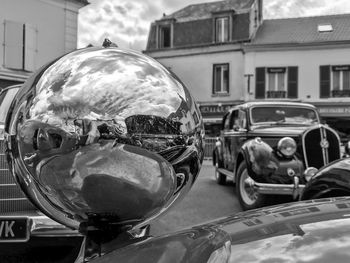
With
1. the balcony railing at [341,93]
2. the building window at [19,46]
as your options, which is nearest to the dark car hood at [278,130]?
the building window at [19,46]

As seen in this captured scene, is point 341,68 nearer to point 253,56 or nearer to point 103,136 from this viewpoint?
point 253,56

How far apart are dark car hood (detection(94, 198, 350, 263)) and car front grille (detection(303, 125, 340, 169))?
17.1 feet

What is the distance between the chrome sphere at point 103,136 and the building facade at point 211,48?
2291cm

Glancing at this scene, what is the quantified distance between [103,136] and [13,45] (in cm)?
1302

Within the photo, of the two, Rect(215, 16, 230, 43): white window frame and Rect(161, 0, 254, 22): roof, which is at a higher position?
Rect(161, 0, 254, 22): roof

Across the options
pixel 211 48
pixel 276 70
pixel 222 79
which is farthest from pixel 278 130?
pixel 211 48

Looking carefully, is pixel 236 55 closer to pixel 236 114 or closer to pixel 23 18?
pixel 23 18

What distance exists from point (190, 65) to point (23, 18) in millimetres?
13341

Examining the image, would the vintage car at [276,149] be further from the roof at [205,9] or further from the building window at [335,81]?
the roof at [205,9]

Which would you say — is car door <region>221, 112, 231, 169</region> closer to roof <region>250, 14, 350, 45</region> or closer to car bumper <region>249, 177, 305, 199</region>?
car bumper <region>249, 177, 305, 199</region>

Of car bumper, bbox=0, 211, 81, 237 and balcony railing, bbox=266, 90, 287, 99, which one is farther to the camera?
balcony railing, bbox=266, 90, 287, 99

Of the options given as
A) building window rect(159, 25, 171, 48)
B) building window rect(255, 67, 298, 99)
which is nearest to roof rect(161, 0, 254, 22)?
building window rect(159, 25, 171, 48)

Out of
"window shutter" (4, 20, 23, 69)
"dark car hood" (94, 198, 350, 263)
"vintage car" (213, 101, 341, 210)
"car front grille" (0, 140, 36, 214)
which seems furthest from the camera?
"window shutter" (4, 20, 23, 69)

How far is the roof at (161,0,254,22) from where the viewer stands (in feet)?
85.7
